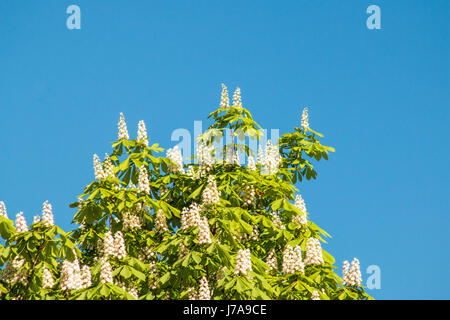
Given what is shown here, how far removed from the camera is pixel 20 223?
16641 millimetres

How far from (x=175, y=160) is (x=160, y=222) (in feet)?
7.76

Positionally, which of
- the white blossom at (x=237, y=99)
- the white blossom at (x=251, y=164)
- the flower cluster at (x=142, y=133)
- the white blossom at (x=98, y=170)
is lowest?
the white blossom at (x=98, y=170)

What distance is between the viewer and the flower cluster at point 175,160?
20516 mm

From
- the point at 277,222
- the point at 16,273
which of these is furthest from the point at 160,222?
the point at 16,273

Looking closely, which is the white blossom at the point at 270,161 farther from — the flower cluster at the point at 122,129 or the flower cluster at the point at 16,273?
the flower cluster at the point at 16,273

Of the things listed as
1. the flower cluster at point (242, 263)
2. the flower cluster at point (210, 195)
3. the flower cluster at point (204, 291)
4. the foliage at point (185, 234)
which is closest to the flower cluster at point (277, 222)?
the foliage at point (185, 234)

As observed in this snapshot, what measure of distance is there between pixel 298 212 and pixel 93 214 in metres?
5.50

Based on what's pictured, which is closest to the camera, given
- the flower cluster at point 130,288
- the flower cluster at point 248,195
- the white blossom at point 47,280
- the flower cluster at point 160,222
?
the white blossom at point 47,280

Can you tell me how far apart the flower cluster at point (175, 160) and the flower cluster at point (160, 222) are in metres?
2.07

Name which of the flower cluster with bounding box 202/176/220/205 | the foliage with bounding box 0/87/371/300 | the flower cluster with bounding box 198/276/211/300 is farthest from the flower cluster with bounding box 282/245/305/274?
the flower cluster with bounding box 202/176/220/205

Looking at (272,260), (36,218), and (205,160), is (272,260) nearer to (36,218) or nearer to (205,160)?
(205,160)

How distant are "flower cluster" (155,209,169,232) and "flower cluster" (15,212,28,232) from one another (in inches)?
147
